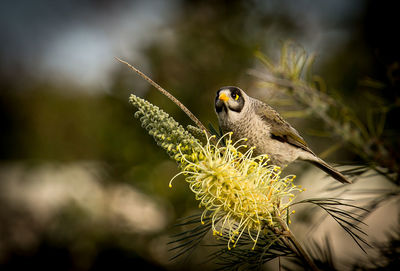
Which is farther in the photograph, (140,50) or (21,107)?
(21,107)

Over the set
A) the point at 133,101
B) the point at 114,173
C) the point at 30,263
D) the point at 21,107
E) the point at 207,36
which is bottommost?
the point at 133,101

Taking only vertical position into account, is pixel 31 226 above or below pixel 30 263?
above

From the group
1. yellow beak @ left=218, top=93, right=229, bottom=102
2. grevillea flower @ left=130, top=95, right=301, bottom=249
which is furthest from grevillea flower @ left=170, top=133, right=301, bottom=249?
yellow beak @ left=218, top=93, right=229, bottom=102

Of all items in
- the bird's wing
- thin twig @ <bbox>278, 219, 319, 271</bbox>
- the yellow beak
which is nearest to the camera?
thin twig @ <bbox>278, 219, 319, 271</bbox>

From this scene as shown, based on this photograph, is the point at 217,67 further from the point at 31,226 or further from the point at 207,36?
the point at 31,226

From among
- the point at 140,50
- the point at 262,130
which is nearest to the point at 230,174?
the point at 262,130

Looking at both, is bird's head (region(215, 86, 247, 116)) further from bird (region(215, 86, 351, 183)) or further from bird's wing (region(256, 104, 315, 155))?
bird's wing (region(256, 104, 315, 155))

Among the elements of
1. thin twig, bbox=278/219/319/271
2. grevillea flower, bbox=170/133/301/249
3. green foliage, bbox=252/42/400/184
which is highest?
green foliage, bbox=252/42/400/184

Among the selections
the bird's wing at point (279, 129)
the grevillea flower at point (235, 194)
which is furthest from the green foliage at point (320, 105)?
Answer: the grevillea flower at point (235, 194)

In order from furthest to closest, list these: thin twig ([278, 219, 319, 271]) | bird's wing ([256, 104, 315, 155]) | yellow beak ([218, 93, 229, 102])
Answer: bird's wing ([256, 104, 315, 155]) < yellow beak ([218, 93, 229, 102]) < thin twig ([278, 219, 319, 271])
